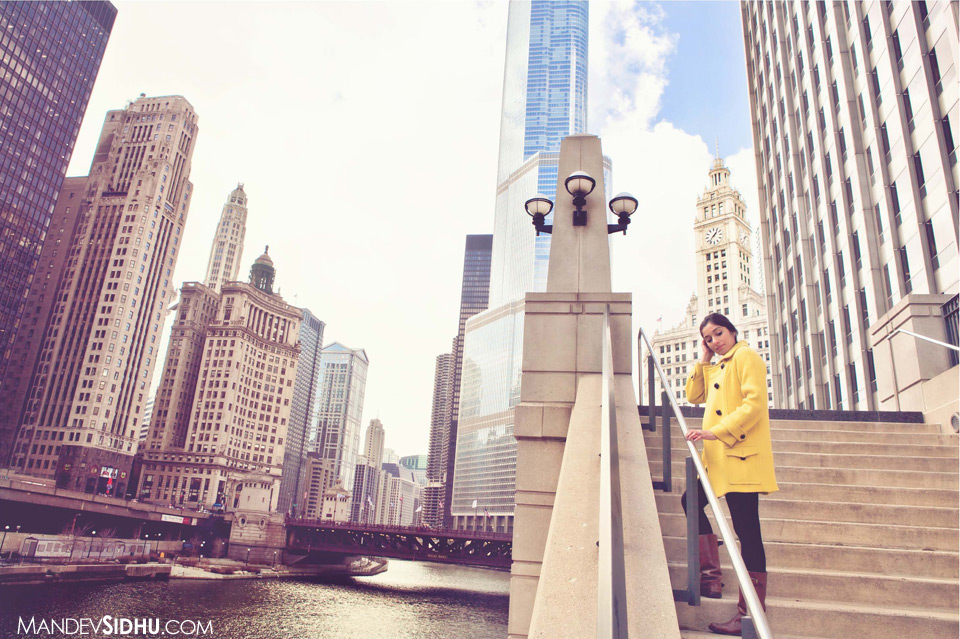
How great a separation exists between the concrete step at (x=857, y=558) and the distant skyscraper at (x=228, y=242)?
19751 centimetres

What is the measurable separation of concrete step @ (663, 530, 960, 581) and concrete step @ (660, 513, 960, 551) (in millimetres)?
204

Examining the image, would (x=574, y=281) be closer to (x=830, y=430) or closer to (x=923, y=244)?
(x=830, y=430)

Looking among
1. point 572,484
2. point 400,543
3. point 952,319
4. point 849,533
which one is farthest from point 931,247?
point 400,543

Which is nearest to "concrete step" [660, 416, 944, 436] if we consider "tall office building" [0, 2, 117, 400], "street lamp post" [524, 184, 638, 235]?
"street lamp post" [524, 184, 638, 235]

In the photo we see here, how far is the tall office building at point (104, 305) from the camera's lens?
9869 centimetres

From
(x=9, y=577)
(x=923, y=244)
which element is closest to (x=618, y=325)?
(x=923, y=244)

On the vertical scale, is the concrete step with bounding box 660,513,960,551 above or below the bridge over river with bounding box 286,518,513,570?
above

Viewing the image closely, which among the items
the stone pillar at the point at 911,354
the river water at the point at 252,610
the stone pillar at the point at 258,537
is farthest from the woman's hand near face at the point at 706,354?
the stone pillar at the point at 258,537

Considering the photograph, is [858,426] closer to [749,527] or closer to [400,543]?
[749,527]

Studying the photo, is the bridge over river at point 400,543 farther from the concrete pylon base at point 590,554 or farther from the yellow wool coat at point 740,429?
the yellow wool coat at point 740,429

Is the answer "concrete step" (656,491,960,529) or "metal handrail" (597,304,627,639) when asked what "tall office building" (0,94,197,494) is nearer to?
"concrete step" (656,491,960,529)

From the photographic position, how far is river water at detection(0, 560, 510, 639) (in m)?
Answer: 37.4

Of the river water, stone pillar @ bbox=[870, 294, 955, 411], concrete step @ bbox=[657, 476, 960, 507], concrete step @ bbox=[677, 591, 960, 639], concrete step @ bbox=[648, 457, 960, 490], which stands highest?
stone pillar @ bbox=[870, 294, 955, 411]

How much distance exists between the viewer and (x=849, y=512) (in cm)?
595
